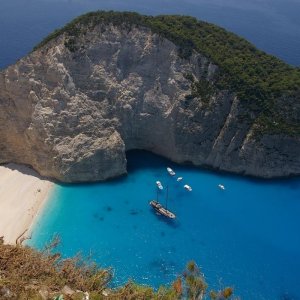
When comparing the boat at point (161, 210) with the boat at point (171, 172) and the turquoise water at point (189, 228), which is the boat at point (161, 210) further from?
the boat at point (171, 172)

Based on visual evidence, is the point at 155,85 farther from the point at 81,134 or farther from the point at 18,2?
the point at 18,2

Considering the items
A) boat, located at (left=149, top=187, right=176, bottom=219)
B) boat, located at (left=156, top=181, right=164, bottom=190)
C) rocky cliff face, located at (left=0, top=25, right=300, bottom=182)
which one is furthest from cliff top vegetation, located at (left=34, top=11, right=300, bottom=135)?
boat, located at (left=149, top=187, right=176, bottom=219)

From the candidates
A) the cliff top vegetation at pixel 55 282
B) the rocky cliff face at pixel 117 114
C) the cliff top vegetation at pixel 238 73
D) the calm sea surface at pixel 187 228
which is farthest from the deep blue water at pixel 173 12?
the cliff top vegetation at pixel 55 282

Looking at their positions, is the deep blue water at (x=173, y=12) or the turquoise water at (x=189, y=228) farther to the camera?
the deep blue water at (x=173, y=12)

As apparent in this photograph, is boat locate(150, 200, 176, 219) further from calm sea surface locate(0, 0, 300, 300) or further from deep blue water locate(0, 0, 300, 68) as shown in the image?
deep blue water locate(0, 0, 300, 68)

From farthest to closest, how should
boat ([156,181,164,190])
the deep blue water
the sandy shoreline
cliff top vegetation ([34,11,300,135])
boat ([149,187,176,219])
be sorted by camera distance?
1. the deep blue water
2. cliff top vegetation ([34,11,300,135])
3. boat ([156,181,164,190])
4. boat ([149,187,176,219])
5. the sandy shoreline

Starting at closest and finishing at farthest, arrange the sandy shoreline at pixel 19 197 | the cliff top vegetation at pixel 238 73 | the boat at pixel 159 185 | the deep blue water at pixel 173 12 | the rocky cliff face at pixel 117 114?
the sandy shoreline at pixel 19 197
the boat at pixel 159 185
the rocky cliff face at pixel 117 114
the cliff top vegetation at pixel 238 73
the deep blue water at pixel 173 12
